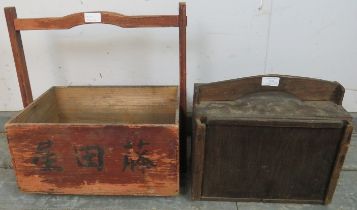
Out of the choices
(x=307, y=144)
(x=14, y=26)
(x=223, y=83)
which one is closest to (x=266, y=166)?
(x=307, y=144)

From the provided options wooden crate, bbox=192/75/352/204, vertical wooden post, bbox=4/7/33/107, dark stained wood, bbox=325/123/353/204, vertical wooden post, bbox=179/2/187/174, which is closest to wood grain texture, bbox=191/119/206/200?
wooden crate, bbox=192/75/352/204

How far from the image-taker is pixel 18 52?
1062mm

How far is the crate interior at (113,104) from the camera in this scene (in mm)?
1194

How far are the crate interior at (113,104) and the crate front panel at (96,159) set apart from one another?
0.27 meters

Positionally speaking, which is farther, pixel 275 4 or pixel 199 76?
pixel 199 76

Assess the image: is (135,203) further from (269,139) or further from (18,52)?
(18,52)

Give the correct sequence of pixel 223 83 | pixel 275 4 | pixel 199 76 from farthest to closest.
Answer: pixel 199 76, pixel 275 4, pixel 223 83

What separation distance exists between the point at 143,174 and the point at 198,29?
62cm

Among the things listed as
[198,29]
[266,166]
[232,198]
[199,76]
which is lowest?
[232,198]

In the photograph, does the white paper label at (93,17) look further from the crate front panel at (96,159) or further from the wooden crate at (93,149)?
the crate front panel at (96,159)

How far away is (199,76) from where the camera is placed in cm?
131

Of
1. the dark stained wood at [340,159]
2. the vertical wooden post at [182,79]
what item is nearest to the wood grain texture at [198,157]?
the vertical wooden post at [182,79]

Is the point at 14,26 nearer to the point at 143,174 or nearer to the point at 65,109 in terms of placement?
the point at 65,109

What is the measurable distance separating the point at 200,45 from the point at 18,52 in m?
0.68
